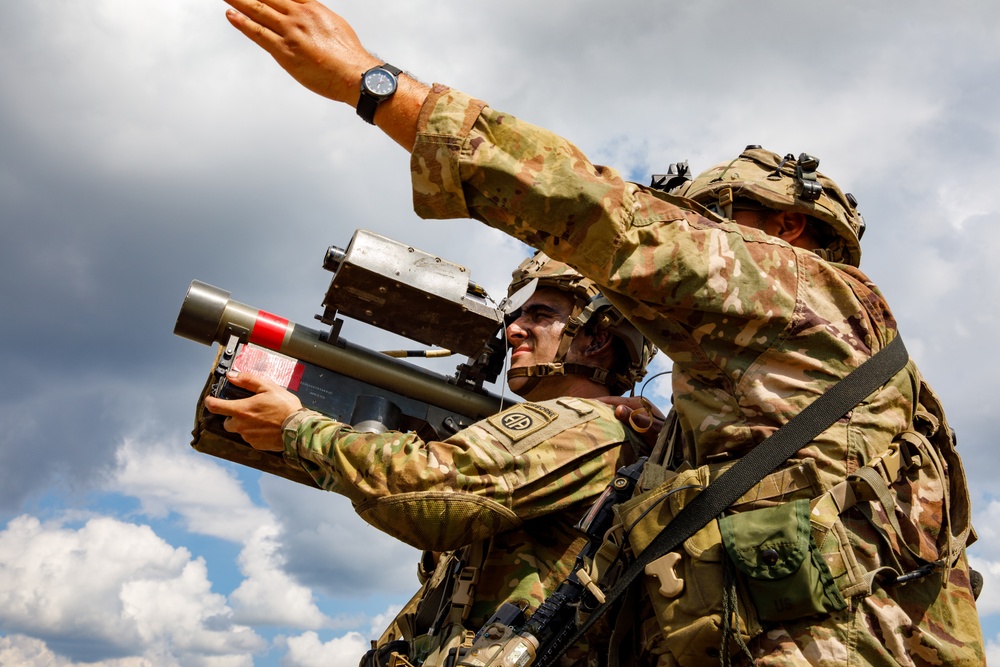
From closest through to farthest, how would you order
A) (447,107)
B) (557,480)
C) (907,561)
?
(907,561), (447,107), (557,480)

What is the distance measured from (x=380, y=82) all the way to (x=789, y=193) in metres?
2.04

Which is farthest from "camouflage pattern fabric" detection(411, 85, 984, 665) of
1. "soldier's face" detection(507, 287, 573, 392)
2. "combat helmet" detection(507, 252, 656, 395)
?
"soldier's face" detection(507, 287, 573, 392)

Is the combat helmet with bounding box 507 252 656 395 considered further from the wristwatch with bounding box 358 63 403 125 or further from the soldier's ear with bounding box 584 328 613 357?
the wristwatch with bounding box 358 63 403 125

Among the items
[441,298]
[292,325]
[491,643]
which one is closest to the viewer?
[491,643]

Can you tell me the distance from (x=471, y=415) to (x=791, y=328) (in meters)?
3.60

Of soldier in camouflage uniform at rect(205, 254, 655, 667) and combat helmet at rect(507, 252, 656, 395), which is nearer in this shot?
soldier in camouflage uniform at rect(205, 254, 655, 667)

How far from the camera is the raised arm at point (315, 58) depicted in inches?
146

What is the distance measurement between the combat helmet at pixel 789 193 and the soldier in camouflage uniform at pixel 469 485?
4.54 feet

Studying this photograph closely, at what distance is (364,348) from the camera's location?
674cm

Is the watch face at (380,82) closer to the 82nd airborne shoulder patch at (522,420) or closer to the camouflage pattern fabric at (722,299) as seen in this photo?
the camouflage pattern fabric at (722,299)

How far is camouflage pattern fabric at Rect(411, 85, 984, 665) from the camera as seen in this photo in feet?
11.2

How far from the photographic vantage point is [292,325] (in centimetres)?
655

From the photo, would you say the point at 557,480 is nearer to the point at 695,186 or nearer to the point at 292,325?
the point at 695,186

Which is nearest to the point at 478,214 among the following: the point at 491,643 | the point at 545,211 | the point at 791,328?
the point at 545,211
